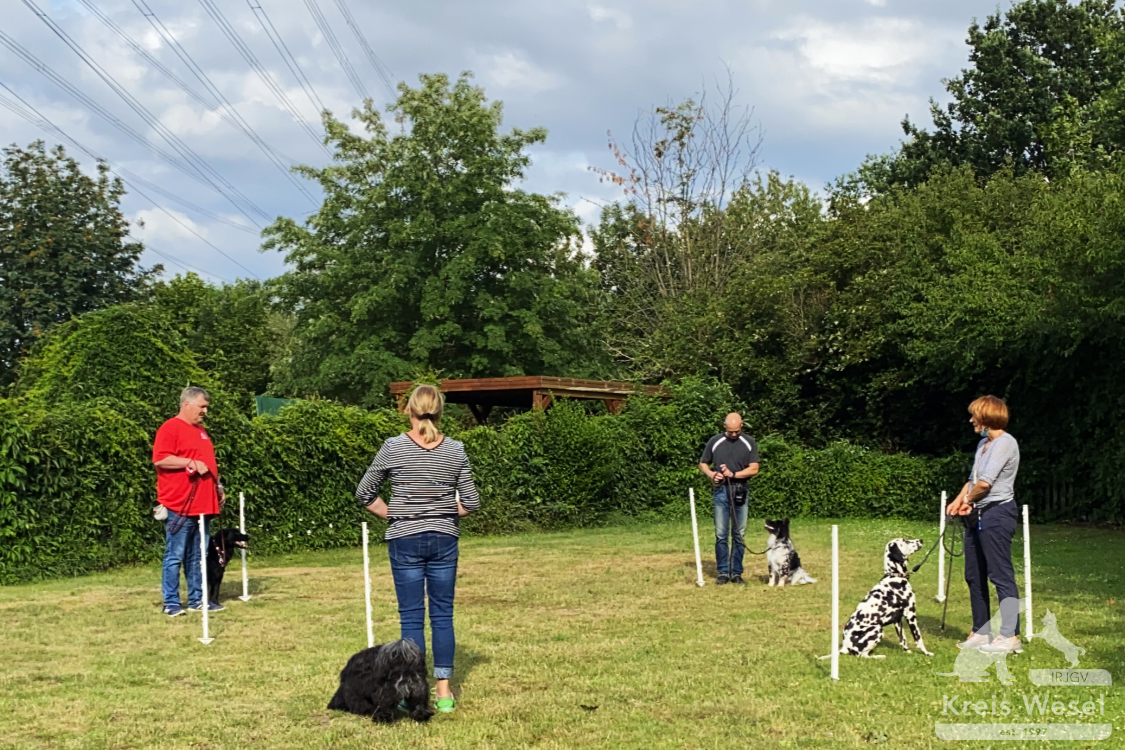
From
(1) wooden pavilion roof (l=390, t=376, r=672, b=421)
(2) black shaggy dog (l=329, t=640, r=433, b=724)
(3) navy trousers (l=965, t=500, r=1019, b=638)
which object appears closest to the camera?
(2) black shaggy dog (l=329, t=640, r=433, b=724)

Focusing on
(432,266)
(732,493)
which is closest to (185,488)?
(732,493)

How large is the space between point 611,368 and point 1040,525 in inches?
585

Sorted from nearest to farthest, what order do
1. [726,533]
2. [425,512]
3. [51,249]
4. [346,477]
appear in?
[425,512], [726,533], [346,477], [51,249]

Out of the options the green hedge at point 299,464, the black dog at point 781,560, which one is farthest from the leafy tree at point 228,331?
the black dog at point 781,560

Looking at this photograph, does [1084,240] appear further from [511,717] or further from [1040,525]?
[511,717]

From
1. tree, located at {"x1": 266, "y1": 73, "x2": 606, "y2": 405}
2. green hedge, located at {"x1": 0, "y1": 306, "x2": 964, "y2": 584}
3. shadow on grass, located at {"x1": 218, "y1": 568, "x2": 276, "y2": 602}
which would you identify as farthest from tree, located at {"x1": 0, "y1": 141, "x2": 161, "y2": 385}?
shadow on grass, located at {"x1": 218, "y1": 568, "x2": 276, "y2": 602}

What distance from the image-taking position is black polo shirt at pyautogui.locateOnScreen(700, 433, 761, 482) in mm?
10648

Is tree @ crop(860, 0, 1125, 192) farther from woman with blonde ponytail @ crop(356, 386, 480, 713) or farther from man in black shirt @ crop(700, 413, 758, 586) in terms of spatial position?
woman with blonde ponytail @ crop(356, 386, 480, 713)

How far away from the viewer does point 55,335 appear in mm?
14609

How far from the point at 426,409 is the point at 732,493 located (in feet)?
18.6

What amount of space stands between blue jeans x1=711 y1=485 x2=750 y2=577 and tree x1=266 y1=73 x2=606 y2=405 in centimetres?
1756

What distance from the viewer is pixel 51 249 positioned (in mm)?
28938

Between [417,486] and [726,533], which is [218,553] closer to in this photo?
[417,486]

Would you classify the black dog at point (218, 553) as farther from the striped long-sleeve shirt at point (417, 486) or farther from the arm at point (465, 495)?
the arm at point (465, 495)
